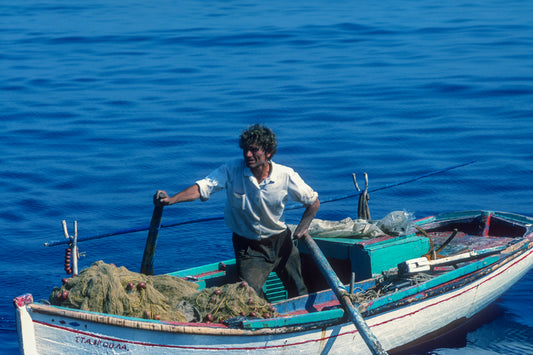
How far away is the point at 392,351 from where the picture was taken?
27.8ft

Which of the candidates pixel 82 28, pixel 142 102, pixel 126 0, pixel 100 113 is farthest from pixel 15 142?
pixel 126 0

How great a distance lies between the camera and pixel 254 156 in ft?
23.8

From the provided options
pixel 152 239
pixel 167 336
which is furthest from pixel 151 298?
pixel 152 239

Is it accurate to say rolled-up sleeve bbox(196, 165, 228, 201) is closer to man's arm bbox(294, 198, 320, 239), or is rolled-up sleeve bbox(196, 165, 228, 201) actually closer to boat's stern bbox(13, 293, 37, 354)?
man's arm bbox(294, 198, 320, 239)

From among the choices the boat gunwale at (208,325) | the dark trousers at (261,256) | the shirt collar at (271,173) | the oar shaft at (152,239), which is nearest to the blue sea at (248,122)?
the boat gunwale at (208,325)

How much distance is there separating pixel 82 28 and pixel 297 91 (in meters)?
13.9

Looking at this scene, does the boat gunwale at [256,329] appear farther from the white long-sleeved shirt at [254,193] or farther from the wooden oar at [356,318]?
the white long-sleeved shirt at [254,193]

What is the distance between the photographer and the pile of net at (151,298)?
22.0 ft

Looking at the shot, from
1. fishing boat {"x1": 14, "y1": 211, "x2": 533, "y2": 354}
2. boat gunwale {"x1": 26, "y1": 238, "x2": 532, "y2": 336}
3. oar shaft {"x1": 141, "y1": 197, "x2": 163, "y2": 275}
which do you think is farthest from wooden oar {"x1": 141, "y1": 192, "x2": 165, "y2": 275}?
boat gunwale {"x1": 26, "y1": 238, "x2": 532, "y2": 336}

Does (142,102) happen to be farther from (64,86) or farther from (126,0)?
(126,0)

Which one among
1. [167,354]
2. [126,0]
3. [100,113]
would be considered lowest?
[167,354]

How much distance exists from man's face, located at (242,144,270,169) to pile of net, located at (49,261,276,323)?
1115 millimetres

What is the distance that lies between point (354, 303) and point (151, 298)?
1.99 metres

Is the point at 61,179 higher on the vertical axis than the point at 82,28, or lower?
lower
